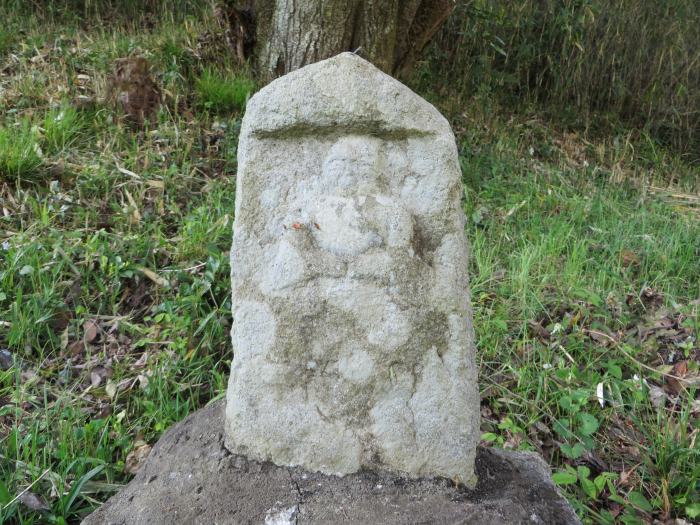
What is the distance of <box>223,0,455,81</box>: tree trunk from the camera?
10.7 ft

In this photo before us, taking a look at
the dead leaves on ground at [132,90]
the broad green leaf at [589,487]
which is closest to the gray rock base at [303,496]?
the broad green leaf at [589,487]

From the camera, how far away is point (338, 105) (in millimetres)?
1552

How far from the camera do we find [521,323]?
8.66 feet

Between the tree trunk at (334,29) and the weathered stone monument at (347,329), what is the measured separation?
1816mm

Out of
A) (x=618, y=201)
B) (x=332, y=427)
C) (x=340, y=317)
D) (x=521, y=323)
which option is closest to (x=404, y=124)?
(x=340, y=317)

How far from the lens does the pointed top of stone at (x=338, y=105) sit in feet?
5.09

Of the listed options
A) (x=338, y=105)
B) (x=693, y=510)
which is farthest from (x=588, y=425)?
(x=338, y=105)

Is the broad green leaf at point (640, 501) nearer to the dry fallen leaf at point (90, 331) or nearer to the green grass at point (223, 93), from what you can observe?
the dry fallen leaf at point (90, 331)

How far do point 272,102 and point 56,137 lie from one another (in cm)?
213

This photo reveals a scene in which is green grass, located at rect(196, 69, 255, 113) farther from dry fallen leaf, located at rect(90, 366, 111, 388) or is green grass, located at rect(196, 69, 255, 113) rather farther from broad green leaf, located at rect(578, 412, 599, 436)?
broad green leaf, located at rect(578, 412, 599, 436)

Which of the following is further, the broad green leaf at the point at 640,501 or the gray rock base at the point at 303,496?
the broad green leaf at the point at 640,501

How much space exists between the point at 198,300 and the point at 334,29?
1.60m

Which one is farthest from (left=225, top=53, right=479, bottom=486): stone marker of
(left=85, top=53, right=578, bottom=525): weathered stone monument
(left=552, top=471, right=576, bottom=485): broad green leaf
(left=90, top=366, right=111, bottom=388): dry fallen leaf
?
(left=90, top=366, right=111, bottom=388): dry fallen leaf

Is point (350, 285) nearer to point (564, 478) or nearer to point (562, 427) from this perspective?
point (564, 478)
